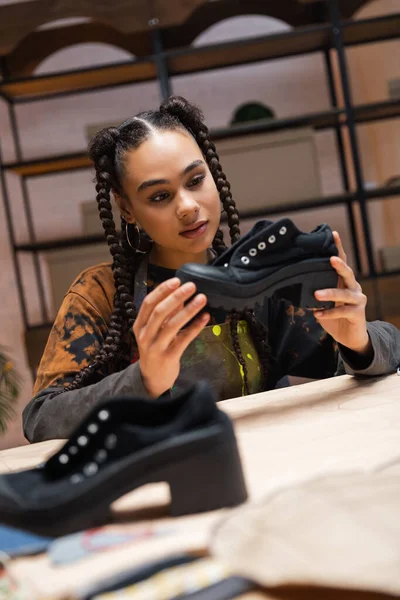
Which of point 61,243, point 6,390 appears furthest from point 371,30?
point 6,390

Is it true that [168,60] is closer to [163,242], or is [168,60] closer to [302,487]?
[163,242]

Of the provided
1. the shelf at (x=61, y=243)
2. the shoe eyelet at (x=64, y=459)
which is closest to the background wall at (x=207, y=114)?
the shelf at (x=61, y=243)

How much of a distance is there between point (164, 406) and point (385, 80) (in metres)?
3.37

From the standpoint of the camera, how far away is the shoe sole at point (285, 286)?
937 millimetres

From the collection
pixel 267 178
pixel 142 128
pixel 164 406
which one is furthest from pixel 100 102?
pixel 164 406

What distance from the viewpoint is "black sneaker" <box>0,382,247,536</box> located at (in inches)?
22.0

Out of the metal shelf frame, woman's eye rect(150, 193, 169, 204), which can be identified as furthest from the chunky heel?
the metal shelf frame

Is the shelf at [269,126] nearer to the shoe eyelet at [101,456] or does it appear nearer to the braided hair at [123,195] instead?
the braided hair at [123,195]

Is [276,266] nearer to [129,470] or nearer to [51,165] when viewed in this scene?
[129,470]

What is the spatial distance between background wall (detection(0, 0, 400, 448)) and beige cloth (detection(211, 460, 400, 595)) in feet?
10.0

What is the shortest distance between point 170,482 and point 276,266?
1.58 ft

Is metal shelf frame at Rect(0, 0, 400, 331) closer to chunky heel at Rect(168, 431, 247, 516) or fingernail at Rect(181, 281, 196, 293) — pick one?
fingernail at Rect(181, 281, 196, 293)

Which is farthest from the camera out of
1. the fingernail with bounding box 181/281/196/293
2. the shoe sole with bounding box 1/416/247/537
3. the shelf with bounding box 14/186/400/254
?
the shelf with bounding box 14/186/400/254

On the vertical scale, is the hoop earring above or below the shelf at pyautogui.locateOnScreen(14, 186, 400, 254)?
below
